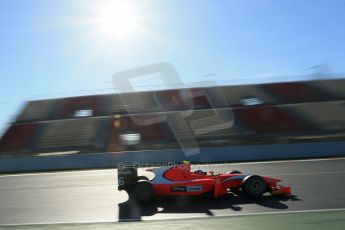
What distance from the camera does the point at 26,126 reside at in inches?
1246

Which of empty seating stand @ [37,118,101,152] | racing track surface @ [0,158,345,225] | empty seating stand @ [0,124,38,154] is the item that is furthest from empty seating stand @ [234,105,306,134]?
racing track surface @ [0,158,345,225]

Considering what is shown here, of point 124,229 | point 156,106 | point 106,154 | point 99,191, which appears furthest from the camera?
point 156,106

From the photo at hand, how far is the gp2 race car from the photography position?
346 inches

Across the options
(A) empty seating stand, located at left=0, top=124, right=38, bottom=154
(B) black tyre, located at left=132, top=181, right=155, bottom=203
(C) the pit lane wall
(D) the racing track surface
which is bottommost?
(D) the racing track surface

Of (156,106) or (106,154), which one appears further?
(156,106)

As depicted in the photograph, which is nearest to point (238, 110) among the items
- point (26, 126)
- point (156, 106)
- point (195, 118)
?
point (195, 118)

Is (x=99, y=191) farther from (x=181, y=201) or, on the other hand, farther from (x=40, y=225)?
(x=40, y=225)

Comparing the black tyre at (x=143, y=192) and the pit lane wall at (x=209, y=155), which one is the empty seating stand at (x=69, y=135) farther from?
the black tyre at (x=143, y=192)

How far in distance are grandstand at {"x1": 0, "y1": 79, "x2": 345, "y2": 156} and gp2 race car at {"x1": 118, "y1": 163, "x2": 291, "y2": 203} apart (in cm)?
1701

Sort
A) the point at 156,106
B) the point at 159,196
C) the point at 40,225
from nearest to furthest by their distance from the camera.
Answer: the point at 40,225 < the point at 159,196 < the point at 156,106

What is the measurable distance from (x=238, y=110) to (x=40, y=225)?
25.2m

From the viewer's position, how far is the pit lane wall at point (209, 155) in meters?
23.0

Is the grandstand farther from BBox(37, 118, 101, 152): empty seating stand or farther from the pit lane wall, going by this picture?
the pit lane wall

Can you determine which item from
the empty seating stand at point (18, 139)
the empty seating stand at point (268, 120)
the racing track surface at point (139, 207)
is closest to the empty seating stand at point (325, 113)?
the empty seating stand at point (268, 120)
